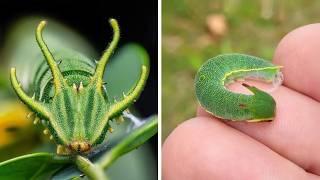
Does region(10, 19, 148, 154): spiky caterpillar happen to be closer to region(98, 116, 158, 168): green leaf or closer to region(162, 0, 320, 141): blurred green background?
region(98, 116, 158, 168): green leaf

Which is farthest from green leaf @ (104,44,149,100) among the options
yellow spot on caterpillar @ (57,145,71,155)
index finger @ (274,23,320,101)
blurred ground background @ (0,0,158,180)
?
index finger @ (274,23,320,101)

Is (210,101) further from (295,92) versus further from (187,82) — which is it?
(187,82)

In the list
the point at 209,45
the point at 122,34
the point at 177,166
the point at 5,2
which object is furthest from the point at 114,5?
the point at 209,45

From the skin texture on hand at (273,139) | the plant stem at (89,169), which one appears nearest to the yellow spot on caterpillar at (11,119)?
the plant stem at (89,169)

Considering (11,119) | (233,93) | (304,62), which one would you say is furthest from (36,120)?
(304,62)

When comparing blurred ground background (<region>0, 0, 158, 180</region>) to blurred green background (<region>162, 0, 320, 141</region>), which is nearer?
blurred ground background (<region>0, 0, 158, 180</region>)

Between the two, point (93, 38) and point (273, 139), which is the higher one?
point (93, 38)

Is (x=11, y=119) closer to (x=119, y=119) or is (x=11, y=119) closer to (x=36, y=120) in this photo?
(x=36, y=120)
